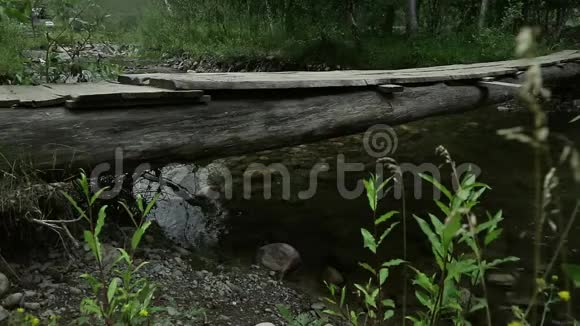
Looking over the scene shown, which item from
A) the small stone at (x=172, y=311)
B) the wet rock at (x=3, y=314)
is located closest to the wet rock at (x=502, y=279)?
the small stone at (x=172, y=311)

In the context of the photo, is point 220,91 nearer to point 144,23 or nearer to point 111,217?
point 111,217

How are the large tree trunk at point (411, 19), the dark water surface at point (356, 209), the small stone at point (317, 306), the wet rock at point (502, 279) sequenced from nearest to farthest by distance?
1. the small stone at point (317, 306)
2. the wet rock at point (502, 279)
3. the dark water surface at point (356, 209)
4. the large tree trunk at point (411, 19)

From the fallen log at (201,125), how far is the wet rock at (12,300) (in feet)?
2.36

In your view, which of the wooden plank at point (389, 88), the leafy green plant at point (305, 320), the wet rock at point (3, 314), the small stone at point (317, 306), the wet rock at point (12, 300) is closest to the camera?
the wet rock at point (3, 314)

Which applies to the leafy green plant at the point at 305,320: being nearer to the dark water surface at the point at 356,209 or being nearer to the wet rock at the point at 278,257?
the dark water surface at the point at 356,209

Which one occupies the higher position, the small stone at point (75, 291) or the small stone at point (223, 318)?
the small stone at point (75, 291)

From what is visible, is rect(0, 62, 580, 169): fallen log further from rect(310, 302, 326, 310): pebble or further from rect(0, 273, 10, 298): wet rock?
rect(310, 302, 326, 310): pebble

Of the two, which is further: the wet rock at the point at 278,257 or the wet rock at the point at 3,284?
the wet rock at the point at 278,257

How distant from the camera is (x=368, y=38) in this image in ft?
50.5

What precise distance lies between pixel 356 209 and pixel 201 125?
220 cm

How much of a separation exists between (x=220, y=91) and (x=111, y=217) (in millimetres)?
1412

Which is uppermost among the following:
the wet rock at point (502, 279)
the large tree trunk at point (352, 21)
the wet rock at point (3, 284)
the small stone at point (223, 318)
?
the large tree trunk at point (352, 21)

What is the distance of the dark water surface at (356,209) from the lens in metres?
4.05

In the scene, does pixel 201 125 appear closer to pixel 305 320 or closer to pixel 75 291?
pixel 75 291
